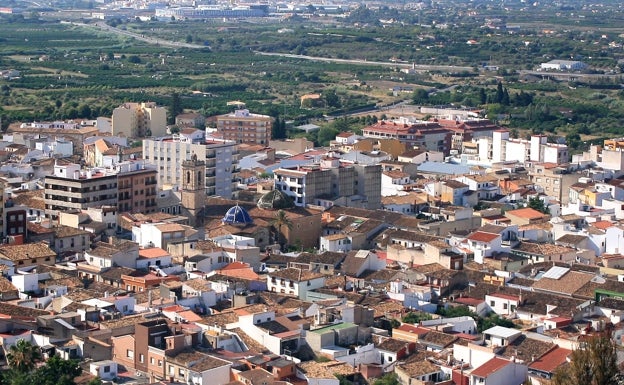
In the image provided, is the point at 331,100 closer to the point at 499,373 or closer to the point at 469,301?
the point at 469,301

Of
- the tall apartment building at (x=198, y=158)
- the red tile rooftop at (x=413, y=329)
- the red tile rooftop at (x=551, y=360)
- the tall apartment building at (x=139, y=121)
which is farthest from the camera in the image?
the tall apartment building at (x=139, y=121)

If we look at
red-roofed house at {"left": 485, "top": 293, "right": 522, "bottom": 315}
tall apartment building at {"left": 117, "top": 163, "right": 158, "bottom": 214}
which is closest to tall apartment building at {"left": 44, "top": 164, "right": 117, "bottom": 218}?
tall apartment building at {"left": 117, "top": 163, "right": 158, "bottom": 214}

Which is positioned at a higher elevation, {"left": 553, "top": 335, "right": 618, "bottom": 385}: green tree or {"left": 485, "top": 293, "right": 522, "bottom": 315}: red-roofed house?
{"left": 553, "top": 335, "right": 618, "bottom": 385}: green tree

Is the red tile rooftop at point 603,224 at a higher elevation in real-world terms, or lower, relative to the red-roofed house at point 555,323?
lower

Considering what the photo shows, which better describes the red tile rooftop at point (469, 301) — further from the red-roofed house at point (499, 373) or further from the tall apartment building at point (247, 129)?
the tall apartment building at point (247, 129)

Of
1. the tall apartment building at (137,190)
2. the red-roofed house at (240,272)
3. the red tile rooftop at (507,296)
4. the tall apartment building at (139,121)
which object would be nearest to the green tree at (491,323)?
the red tile rooftop at (507,296)

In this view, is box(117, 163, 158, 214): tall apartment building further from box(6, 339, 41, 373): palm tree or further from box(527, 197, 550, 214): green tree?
box(6, 339, 41, 373): palm tree

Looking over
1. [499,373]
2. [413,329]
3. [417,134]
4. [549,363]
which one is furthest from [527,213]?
[417,134]
